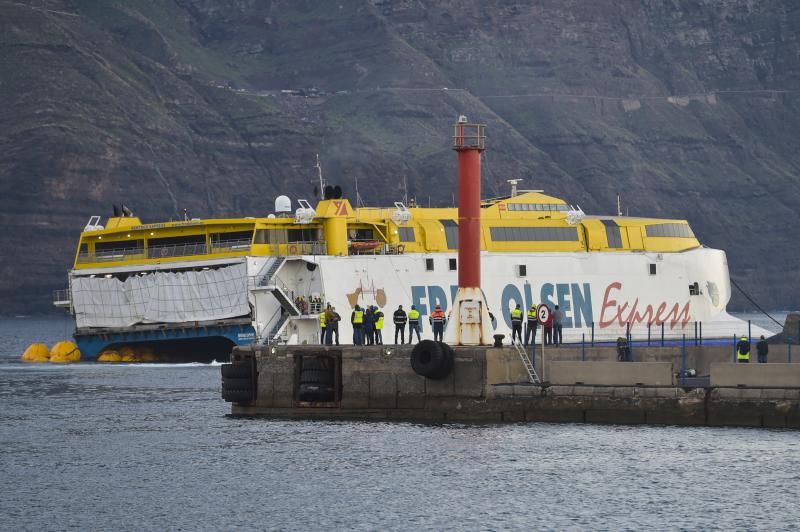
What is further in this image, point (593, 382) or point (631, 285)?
point (631, 285)

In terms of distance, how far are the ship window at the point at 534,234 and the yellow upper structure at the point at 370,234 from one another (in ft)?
0.14

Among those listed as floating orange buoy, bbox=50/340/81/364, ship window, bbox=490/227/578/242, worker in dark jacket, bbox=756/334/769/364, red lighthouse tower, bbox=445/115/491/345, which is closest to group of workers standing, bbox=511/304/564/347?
red lighthouse tower, bbox=445/115/491/345

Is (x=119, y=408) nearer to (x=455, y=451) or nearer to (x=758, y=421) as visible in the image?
(x=455, y=451)

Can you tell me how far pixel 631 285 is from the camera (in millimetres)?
82312

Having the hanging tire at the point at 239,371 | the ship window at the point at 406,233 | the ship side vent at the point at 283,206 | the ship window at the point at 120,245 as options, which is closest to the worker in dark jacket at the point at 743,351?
Result: the hanging tire at the point at 239,371

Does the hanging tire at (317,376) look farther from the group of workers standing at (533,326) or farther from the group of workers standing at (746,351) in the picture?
the group of workers standing at (746,351)

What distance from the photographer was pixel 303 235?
75750 millimetres

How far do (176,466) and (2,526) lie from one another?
7.55 meters

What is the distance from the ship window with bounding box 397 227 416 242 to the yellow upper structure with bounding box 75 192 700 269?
42mm

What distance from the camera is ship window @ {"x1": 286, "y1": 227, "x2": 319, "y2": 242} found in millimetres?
75438

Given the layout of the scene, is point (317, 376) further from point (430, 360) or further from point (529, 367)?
point (529, 367)

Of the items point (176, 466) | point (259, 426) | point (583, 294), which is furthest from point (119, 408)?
point (583, 294)

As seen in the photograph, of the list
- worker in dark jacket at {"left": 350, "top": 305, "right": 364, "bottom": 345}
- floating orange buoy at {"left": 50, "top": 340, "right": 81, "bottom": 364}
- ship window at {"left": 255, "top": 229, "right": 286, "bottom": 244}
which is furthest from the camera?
floating orange buoy at {"left": 50, "top": 340, "right": 81, "bottom": 364}

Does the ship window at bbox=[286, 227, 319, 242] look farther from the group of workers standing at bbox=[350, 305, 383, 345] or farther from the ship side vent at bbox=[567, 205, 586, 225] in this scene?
the group of workers standing at bbox=[350, 305, 383, 345]
